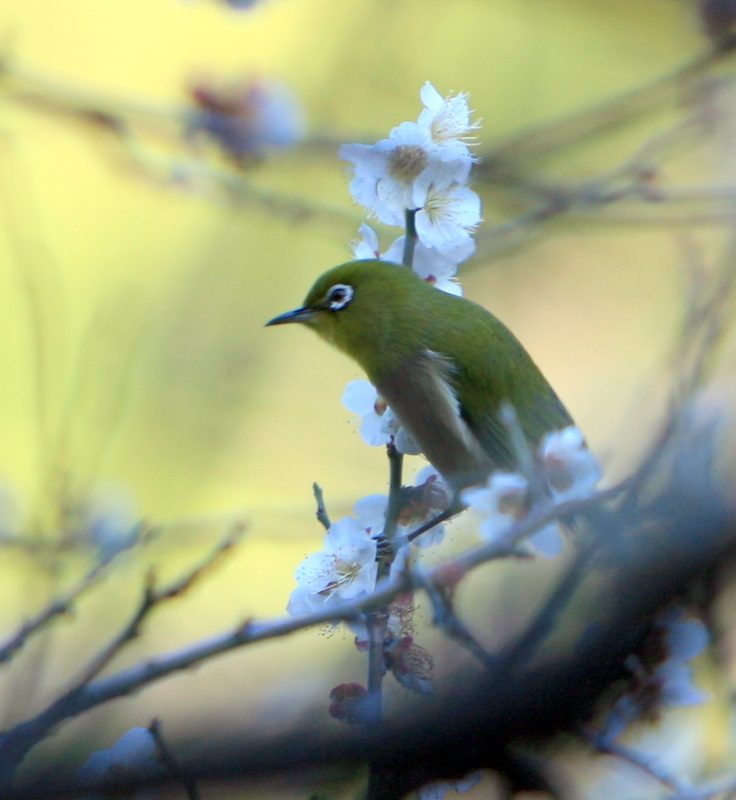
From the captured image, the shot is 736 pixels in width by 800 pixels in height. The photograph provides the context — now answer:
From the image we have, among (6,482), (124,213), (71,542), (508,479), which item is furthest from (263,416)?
(508,479)

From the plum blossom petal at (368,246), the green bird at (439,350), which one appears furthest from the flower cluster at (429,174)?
the green bird at (439,350)

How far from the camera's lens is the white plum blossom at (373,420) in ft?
5.17

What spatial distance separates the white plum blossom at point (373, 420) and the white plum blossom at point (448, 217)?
0.32 metres

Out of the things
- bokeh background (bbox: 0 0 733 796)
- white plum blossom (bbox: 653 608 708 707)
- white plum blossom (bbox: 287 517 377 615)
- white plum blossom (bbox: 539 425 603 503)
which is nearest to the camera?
white plum blossom (bbox: 653 608 708 707)

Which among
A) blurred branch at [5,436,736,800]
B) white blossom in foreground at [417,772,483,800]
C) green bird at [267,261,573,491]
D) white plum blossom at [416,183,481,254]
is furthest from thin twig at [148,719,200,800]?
green bird at [267,261,573,491]

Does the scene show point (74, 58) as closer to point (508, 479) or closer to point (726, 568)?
point (508, 479)

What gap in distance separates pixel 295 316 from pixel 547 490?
3.49 ft

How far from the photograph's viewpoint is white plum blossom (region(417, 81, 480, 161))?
1.34 metres

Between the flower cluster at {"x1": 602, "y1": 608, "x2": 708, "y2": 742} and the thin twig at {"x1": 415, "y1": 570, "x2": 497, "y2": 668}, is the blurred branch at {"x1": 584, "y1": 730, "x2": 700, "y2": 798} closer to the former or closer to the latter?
the flower cluster at {"x1": 602, "y1": 608, "x2": 708, "y2": 742}

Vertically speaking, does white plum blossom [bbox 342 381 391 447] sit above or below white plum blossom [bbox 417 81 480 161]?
below

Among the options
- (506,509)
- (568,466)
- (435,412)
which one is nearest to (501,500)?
(506,509)

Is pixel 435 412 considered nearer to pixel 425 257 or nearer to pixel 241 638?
pixel 425 257

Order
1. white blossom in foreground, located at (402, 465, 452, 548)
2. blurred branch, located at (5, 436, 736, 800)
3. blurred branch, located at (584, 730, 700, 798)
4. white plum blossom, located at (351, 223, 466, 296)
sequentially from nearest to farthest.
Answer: blurred branch, located at (5, 436, 736, 800), blurred branch, located at (584, 730, 700, 798), white blossom in foreground, located at (402, 465, 452, 548), white plum blossom, located at (351, 223, 466, 296)

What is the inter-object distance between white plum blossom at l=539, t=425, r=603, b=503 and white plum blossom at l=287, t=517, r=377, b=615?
243 mm
